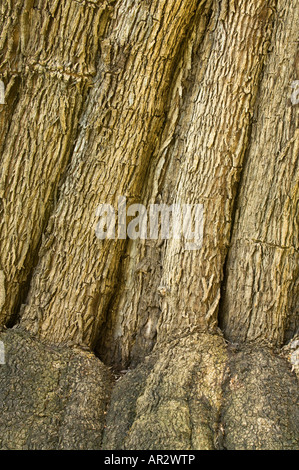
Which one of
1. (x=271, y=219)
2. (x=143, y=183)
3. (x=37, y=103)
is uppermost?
(x=37, y=103)

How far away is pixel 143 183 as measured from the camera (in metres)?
3.38

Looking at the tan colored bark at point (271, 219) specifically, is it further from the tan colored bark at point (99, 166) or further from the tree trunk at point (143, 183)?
the tan colored bark at point (99, 166)

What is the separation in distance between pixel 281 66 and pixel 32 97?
1.66 metres

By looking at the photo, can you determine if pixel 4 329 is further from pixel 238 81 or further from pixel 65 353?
pixel 238 81

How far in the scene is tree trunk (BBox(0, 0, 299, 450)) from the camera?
10.0 ft

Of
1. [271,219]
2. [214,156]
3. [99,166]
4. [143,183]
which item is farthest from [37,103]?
[271,219]

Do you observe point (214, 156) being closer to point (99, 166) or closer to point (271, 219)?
point (271, 219)

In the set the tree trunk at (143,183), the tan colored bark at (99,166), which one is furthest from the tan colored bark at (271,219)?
the tan colored bark at (99,166)

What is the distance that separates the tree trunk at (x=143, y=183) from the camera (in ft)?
10.0

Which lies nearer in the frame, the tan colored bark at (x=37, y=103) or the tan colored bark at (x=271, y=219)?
the tan colored bark at (x=271, y=219)

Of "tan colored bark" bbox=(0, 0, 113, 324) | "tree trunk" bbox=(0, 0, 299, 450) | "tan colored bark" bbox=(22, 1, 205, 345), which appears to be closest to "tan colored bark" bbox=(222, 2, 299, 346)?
"tree trunk" bbox=(0, 0, 299, 450)

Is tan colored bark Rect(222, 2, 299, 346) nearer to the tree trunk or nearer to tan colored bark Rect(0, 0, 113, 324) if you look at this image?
the tree trunk

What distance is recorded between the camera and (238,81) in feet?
10.4
